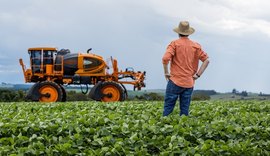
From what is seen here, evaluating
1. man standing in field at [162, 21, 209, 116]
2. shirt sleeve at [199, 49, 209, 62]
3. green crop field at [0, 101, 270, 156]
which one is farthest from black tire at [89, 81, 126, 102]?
green crop field at [0, 101, 270, 156]

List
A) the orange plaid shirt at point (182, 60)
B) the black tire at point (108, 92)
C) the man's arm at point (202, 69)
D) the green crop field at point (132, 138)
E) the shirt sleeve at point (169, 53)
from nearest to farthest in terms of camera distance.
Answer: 1. the green crop field at point (132, 138)
2. the shirt sleeve at point (169, 53)
3. the orange plaid shirt at point (182, 60)
4. the man's arm at point (202, 69)
5. the black tire at point (108, 92)

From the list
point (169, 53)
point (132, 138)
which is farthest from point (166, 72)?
point (132, 138)

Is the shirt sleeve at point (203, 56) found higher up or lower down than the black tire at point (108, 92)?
higher up

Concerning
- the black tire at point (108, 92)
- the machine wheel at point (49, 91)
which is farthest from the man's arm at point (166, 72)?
the machine wheel at point (49, 91)

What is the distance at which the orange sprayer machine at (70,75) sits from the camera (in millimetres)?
23453

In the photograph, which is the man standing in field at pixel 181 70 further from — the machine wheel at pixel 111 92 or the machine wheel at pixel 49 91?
the machine wheel at pixel 49 91

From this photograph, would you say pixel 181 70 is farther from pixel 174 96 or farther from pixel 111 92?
pixel 111 92

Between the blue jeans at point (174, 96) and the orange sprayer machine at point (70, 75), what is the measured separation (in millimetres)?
12993

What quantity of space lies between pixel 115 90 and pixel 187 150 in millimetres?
17173

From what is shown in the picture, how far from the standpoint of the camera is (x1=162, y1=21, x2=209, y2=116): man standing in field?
1014cm

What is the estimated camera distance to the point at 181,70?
10188 millimetres

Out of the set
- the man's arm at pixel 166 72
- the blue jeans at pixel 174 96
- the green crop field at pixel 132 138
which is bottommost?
the green crop field at pixel 132 138

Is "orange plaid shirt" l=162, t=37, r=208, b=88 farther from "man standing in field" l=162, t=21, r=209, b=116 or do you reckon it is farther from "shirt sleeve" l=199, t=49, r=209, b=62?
"shirt sleeve" l=199, t=49, r=209, b=62

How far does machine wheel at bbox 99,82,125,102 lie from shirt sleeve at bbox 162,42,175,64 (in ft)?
43.3
